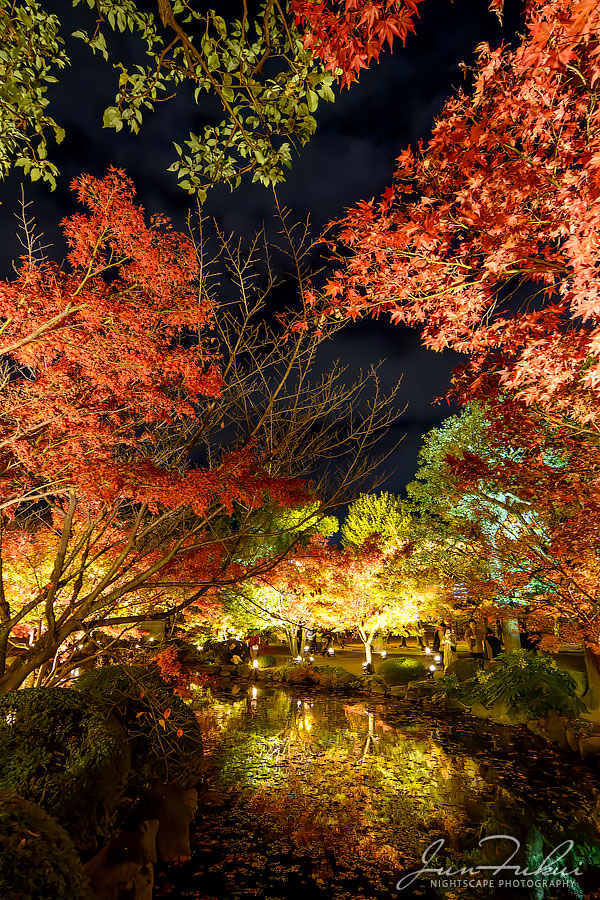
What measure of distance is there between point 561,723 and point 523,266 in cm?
1173

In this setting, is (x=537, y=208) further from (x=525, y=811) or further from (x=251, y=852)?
(x=525, y=811)

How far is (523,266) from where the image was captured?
3.96 meters

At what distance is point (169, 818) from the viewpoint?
6430 mm

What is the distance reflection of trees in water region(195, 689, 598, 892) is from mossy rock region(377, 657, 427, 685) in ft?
16.6

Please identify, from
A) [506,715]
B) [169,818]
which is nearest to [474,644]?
→ [506,715]

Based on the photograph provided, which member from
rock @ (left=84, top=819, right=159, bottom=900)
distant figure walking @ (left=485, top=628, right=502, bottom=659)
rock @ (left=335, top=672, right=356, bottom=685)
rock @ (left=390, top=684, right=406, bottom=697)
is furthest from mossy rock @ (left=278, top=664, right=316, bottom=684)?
rock @ (left=84, top=819, right=159, bottom=900)

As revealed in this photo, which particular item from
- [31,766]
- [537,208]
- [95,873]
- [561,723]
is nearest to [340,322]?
[537,208]

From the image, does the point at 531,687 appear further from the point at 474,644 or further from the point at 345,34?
the point at 474,644

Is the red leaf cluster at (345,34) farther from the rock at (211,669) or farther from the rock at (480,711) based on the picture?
the rock at (211,669)

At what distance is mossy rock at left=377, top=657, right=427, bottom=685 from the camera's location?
17.8 m

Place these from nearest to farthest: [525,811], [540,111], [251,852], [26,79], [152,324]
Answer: [26,79] → [540,111] → [152,324] → [251,852] → [525,811]

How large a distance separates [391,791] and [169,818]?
12.6 ft

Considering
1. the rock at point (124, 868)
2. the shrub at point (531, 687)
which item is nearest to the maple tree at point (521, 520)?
the shrub at point (531, 687)

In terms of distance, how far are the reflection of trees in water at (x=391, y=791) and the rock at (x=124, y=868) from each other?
2.11 metres
